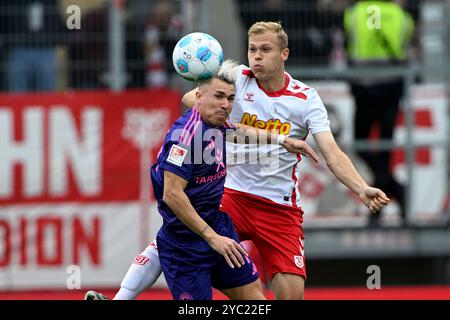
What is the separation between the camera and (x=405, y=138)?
13219 mm

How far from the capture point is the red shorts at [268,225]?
843cm

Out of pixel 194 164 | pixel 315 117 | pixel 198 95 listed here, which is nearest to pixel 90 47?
→ pixel 315 117

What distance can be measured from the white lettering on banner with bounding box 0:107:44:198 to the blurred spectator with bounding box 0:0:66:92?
0.58 meters

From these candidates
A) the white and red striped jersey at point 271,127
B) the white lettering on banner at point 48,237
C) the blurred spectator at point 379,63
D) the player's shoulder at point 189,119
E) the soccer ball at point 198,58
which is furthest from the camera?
the white lettering on banner at point 48,237

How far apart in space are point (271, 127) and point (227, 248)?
1494 mm

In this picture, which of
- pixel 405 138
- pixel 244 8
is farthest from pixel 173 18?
pixel 405 138

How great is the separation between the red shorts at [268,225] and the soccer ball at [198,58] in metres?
A: 1.22

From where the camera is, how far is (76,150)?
43.5 ft

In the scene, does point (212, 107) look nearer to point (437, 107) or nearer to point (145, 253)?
point (145, 253)

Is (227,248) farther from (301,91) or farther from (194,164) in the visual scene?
(301,91)

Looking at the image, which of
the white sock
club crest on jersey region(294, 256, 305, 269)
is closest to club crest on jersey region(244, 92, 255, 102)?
club crest on jersey region(294, 256, 305, 269)

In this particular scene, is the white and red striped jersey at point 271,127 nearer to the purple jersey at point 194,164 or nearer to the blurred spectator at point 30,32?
the purple jersey at point 194,164

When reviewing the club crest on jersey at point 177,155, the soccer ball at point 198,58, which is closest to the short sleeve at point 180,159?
the club crest on jersey at point 177,155

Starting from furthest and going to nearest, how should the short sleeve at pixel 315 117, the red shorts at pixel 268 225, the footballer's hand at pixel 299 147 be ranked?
the red shorts at pixel 268 225
the short sleeve at pixel 315 117
the footballer's hand at pixel 299 147
